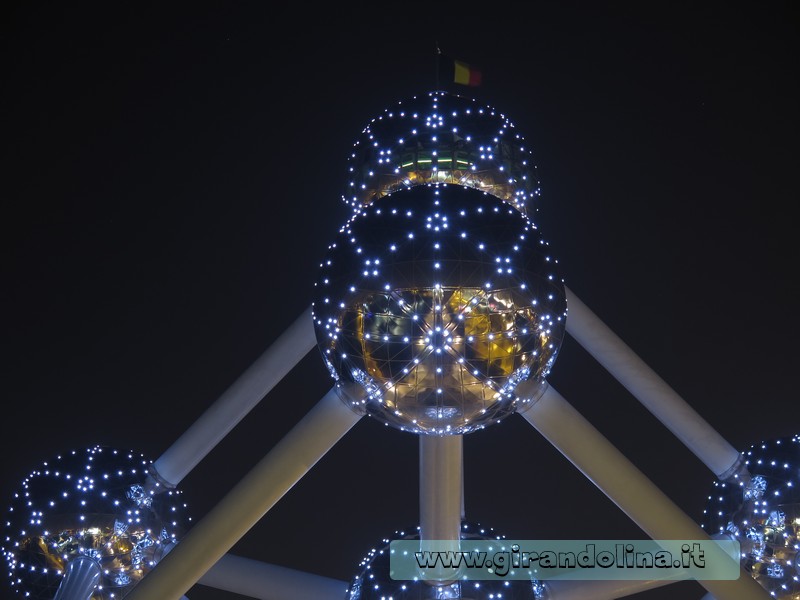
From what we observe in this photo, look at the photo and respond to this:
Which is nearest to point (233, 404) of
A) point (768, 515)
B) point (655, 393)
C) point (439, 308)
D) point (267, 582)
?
point (267, 582)

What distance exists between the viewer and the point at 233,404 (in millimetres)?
3352

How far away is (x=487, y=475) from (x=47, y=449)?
7.98 feet

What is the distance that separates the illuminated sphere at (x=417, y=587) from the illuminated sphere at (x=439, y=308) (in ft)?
2.35

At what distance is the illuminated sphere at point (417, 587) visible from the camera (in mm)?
2934

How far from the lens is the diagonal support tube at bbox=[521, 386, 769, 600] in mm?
2654

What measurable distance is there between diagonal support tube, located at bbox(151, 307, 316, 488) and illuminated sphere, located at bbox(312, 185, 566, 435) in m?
0.82

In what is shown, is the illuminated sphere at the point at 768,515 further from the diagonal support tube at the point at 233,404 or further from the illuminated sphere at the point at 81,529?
the illuminated sphere at the point at 81,529

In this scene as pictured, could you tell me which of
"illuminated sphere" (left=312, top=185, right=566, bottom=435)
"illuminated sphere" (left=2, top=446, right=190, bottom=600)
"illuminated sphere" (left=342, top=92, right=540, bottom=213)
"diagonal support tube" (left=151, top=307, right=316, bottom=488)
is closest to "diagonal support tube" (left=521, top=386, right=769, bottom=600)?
"illuminated sphere" (left=312, top=185, right=566, bottom=435)

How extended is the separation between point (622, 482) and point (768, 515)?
68 cm

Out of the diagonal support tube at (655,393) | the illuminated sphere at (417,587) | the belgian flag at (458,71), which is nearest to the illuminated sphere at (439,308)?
the illuminated sphere at (417,587)

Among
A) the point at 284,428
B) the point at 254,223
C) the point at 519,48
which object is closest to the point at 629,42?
the point at 519,48

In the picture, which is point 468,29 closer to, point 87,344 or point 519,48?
point 519,48

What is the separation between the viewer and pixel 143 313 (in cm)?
489

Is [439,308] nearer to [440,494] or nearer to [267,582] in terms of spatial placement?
[440,494]
